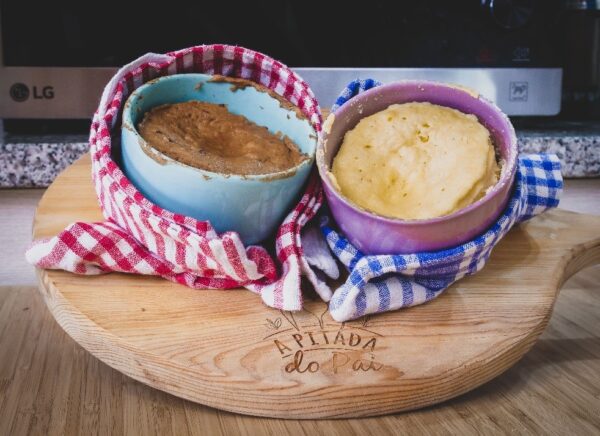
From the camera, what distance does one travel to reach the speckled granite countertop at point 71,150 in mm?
883

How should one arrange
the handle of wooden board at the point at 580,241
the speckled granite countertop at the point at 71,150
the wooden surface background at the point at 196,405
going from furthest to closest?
the speckled granite countertop at the point at 71,150 → the handle of wooden board at the point at 580,241 → the wooden surface background at the point at 196,405

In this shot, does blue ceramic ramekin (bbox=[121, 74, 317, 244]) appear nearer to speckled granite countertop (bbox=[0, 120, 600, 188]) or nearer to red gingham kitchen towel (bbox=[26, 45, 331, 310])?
red gingham kitchen towel (bbox=[26, 45, 331, 310])

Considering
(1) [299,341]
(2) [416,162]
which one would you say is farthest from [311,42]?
(1) [299,341]

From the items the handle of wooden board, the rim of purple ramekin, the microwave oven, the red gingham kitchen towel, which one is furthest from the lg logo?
the handle of wooden board

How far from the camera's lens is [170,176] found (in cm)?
50

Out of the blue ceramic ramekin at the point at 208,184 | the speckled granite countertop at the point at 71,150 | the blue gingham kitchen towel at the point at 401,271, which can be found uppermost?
the blue ceramic ramekin at the point at 208,184

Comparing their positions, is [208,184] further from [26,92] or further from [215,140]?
[26,92]

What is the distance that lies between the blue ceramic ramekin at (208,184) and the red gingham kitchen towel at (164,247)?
0.04 ft

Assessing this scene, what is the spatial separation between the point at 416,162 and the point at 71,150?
547 millimetres

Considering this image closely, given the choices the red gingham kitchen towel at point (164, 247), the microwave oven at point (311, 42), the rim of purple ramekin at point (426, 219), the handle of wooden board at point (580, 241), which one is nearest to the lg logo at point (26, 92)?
the microwave oven at point (311, 42)

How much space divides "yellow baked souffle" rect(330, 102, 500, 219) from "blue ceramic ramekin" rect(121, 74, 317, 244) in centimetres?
4

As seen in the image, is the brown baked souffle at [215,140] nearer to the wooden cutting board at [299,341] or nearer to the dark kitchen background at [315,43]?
the wooden cutting board at [299,341]

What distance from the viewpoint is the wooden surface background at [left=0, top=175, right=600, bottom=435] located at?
0.42 m

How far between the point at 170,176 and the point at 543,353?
0.33 metres
